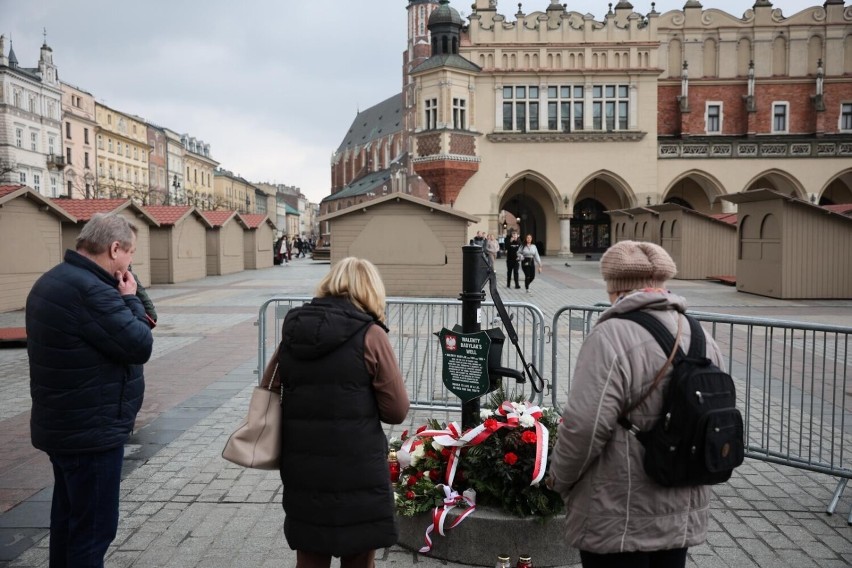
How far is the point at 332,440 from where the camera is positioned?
290cm

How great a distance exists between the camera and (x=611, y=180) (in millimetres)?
42750

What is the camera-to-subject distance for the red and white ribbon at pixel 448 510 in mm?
4141

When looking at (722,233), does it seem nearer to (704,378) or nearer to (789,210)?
(789,210)

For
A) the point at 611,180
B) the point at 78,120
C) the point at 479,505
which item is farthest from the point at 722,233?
the point at 78,120

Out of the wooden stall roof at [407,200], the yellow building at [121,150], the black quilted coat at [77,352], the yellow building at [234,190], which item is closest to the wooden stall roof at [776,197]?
the wooden stall roof at [407,200]

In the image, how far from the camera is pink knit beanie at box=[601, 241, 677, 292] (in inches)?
110

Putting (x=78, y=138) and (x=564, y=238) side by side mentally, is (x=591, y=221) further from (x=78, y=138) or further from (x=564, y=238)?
(x=78, y=138)

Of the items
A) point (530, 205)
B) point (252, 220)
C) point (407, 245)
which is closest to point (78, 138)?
point (252, 220)

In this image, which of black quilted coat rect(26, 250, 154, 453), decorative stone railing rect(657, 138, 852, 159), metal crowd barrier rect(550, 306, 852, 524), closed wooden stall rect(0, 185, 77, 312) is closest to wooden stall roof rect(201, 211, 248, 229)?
closed wooden stall rect(0, 185, 77, 312)

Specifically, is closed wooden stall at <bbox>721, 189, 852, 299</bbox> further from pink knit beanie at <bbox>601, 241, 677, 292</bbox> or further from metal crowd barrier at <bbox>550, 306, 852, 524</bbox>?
pink knit beanie at <bbox>601, 241, 677, 292</bbox>

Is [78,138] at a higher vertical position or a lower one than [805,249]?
higher

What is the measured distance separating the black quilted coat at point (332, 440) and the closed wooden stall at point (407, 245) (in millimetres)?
17931

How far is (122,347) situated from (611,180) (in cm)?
4169

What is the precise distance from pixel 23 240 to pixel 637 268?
19.1m
